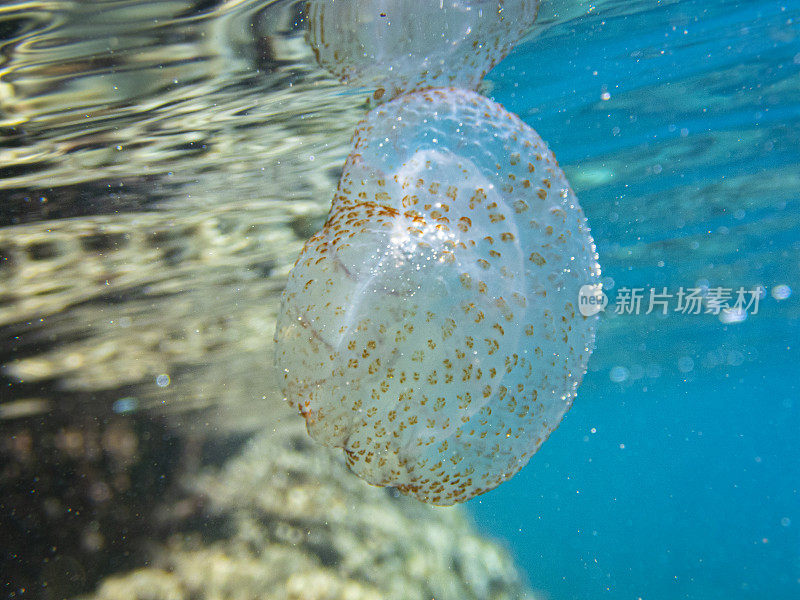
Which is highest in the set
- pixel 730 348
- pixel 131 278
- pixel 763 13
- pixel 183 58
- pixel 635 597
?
pixel 183 58

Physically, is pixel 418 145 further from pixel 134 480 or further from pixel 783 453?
pixel 783 453

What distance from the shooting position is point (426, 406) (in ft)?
8.90

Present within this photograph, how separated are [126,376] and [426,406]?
7894 mm

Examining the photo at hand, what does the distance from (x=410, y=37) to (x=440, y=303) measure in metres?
2.53

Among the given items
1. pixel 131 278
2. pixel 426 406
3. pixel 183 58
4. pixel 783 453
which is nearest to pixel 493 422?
pixel 426 406

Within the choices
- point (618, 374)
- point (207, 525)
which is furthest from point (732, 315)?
point (207, 525)

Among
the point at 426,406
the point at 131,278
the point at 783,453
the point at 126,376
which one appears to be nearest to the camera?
the point at 426,406

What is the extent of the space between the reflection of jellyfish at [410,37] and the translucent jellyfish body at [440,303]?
4.14 feet

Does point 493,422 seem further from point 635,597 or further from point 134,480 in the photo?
point 635,597

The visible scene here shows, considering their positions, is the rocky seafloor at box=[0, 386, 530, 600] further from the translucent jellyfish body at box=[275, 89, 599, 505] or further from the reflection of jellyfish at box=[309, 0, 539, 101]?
the reflection of jellyfish at box=[309, 0, 539, 101]

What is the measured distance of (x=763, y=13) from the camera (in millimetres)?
6191

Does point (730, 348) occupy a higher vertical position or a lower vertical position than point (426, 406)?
lower

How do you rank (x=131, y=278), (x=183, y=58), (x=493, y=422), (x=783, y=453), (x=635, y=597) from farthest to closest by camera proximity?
(x=783, y=453) → (x=635, y=597) → (x=131, y=278) → (x=183, y=58) → (x=493, y=422)

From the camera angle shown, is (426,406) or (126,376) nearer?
(426,406)
